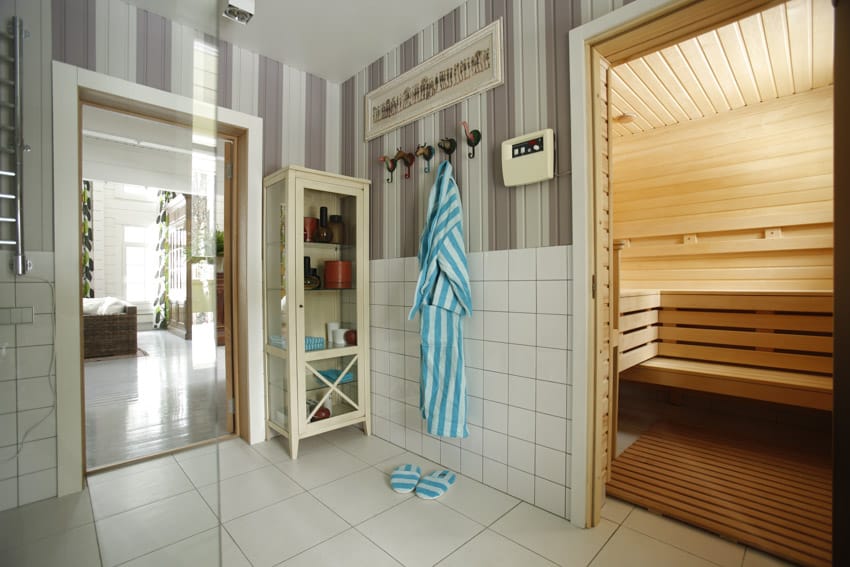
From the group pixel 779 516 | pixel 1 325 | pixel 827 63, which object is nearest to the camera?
pixel 1 325

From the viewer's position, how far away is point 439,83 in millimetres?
2184

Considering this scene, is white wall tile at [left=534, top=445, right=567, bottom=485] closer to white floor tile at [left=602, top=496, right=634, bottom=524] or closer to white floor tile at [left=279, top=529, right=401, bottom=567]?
white floor tile at [left=602, top=496, right=634, bottom=524]

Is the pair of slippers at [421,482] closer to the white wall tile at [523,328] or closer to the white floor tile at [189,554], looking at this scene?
the white wall tile at [523,328]

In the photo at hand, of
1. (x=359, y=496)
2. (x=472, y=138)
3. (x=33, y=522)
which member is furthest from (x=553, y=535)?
(x=472, y=138)

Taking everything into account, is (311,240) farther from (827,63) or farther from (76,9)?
(827,63)

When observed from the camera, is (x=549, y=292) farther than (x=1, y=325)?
Yes

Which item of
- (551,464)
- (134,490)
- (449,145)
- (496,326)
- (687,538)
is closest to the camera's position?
(134,490)

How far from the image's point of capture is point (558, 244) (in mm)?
1723

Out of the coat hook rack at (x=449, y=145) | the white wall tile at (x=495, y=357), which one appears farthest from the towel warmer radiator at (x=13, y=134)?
the white wall tile at (x=495, y=357)

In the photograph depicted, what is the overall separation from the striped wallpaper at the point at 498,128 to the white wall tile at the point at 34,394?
1.63 m

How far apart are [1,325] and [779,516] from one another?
266 centimetres

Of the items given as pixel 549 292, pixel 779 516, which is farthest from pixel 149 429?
pixel 779 516

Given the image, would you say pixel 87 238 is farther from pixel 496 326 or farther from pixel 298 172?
pixel 496 326

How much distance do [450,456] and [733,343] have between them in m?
1.91
